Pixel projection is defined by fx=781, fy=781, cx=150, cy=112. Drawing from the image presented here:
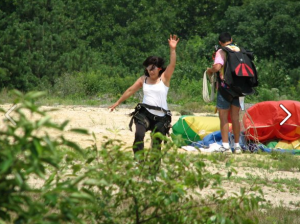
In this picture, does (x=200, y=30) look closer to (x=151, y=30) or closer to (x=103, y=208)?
(x=151, y=30)

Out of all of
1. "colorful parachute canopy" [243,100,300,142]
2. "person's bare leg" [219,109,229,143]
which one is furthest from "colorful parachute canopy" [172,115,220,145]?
"person's bare leg" [219,109,229,143]

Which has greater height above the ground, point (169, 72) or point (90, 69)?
point (169, 72)

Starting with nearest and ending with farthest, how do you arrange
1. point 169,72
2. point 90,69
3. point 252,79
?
point 169,72 < point 252,79 < point 90,69

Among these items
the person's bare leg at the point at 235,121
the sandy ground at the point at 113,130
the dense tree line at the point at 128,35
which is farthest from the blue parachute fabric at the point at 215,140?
the dense tree line at the point at 128,35

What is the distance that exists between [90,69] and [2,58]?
4172 mm

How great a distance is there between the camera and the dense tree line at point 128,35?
25.4m

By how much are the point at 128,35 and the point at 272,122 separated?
26893 millimetres

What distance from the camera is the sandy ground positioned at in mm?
7871

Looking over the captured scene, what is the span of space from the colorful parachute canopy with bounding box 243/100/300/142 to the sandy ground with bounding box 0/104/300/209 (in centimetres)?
118

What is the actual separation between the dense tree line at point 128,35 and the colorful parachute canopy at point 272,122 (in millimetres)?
11033

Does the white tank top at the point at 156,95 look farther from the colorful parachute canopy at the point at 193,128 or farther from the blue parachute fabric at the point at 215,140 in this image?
the colorful parachute canopy at the point at 193,128

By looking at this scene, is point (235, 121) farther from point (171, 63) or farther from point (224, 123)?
point (171, 63)

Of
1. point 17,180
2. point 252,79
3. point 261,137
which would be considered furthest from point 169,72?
point 17,180

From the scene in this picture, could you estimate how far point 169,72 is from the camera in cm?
848
